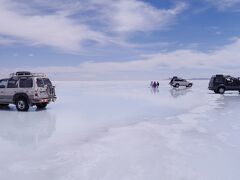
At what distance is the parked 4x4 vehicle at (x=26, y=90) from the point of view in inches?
772

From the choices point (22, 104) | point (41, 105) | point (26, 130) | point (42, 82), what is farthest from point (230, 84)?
point (26, 130)

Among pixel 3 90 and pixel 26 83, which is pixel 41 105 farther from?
pixel 26 83

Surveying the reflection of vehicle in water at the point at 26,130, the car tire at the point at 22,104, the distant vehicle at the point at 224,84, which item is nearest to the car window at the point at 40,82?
the car tire at the point at 22,104

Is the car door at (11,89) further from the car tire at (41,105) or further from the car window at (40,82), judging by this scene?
the car tire at (41,105)

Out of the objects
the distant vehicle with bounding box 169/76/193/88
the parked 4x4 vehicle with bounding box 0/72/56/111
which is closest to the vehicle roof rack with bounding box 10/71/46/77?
the parked 4x4 vehicle with bounding box 0/72/56/111

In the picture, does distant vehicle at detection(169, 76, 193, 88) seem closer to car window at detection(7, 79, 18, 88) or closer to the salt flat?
car window at detection(7, 79, 18, 88)

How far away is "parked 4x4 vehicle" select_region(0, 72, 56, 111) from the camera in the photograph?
19.6 m

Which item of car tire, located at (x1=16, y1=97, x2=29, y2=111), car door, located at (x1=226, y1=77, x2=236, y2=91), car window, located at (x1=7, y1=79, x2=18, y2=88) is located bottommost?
car tire, located at (x1=16, y1=97, x2=29, y2=111)

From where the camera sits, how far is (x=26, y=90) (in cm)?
1972

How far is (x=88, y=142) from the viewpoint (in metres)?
10.3

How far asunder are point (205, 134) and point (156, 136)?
66.8 inches

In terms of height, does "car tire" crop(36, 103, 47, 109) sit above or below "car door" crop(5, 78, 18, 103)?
below

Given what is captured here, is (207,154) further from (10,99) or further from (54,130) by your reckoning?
(10,99)

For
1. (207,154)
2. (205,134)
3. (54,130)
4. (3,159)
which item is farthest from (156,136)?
(3,159)
